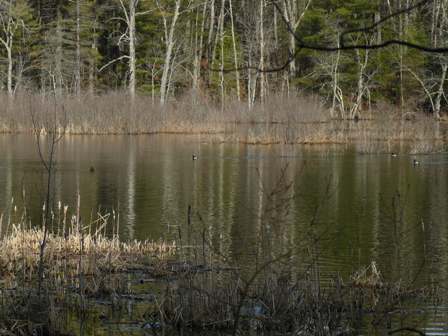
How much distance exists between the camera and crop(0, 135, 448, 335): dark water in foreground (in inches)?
395

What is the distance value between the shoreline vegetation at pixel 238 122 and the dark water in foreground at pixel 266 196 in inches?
→ 50.5

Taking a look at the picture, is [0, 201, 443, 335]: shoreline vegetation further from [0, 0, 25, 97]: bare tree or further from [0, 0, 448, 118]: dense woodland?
[0, 0, 25, 97]: bare tree

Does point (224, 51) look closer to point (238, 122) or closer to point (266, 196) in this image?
point (238, 122)

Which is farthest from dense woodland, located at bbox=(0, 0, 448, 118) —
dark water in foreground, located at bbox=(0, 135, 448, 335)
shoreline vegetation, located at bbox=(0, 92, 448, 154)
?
dark water in foreground, located at bbox=(0, 135, 448, 335)

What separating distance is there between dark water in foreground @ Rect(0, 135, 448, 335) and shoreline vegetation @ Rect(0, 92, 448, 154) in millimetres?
1283

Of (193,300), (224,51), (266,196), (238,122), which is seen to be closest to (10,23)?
(224,51)

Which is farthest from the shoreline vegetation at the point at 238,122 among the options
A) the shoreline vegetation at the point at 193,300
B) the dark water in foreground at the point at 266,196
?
the shoreline vegetation at the point at 193,300

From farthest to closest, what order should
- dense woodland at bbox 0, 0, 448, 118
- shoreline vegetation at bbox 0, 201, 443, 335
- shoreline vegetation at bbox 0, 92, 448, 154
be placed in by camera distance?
dense woodland at bbox 0, 0, 448, 118 → shoreline vegetation at bbox 0, 92, 448, 154 → shoreline vegetation at bbox 0, 201, 443, 335

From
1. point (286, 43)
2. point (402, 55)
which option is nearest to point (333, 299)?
point (402, 55)

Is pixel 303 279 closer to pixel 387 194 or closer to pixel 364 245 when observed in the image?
pixel 364 245

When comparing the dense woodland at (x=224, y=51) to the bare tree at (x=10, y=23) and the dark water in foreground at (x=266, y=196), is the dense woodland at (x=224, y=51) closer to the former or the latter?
the bare tree at (x=10, y=23)

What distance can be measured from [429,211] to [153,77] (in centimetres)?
3525

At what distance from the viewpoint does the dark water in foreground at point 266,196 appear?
10.0 meters

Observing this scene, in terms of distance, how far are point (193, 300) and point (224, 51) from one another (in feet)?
143
